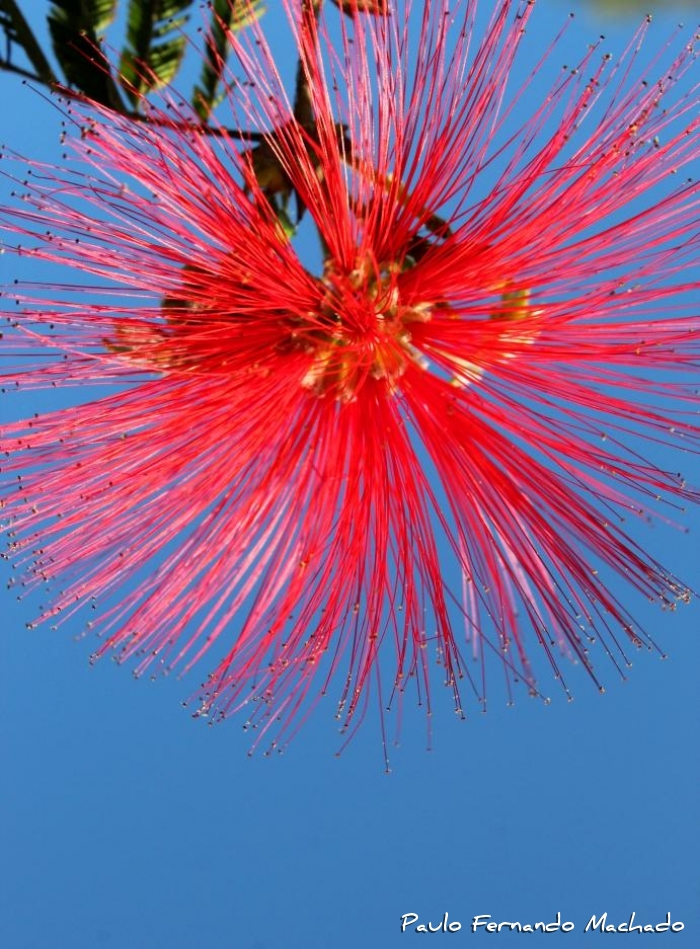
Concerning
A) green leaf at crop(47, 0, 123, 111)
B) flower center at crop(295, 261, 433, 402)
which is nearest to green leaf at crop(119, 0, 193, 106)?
green leaf at crop(47, 0, 123, 111)

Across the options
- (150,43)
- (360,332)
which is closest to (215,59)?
(150,43)

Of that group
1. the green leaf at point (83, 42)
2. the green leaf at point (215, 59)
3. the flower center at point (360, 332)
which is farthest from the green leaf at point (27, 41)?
the flower center at point (360, 332)

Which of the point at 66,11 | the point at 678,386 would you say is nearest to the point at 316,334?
the point at 678,386

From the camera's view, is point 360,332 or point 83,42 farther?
point 83,42

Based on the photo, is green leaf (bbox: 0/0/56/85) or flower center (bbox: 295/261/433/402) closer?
flower center (bbox: 295/261/433/402)

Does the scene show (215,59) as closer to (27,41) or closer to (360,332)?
(27,41)

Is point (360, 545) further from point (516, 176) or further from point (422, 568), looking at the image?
point (516, 176)

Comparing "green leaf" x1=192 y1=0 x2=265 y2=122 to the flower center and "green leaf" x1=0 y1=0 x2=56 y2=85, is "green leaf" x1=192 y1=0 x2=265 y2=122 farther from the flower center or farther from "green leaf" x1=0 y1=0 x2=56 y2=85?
the flower center
